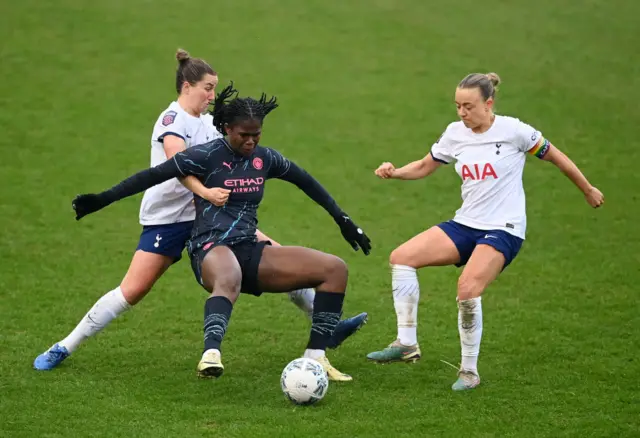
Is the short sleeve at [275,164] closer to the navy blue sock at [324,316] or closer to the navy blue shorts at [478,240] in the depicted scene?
the navy blue sock at [324,316]

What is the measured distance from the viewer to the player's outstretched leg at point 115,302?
7.71 metres

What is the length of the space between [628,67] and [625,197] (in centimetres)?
504

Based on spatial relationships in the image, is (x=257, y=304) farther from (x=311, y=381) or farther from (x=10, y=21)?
(x=10, y=21)

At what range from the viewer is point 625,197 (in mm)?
13062

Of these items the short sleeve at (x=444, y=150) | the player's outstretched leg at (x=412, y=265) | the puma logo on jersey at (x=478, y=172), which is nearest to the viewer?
the puma logo on jersey at (x=478, y=172)

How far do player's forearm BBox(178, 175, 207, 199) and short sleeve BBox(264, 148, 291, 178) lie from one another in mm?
538

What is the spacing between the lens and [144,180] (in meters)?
7.14

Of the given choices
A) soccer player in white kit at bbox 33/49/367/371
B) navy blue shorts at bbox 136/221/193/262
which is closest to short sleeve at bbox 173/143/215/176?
soccer player in white kit at bbox 33/49/367/371

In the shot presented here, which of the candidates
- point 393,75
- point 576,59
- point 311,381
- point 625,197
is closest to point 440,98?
point 393,75

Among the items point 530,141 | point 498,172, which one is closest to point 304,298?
point 498,172

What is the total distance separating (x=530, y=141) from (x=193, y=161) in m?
2.41

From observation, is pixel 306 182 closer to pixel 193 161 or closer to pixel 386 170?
pixel 386 170

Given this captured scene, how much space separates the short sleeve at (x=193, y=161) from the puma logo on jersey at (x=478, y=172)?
6.14 feet

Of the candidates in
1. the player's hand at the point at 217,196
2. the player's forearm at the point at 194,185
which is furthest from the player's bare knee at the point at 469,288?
the player's forearm at the point at 194,185
